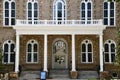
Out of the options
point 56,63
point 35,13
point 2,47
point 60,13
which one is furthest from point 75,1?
point 2,47

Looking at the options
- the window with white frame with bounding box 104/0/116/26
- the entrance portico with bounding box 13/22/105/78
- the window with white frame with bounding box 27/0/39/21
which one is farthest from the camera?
the window with white frame with bounding box 27/0/39/21

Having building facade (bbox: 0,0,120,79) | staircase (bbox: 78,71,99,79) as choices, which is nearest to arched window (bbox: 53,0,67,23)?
building facade (bbox: 0,0,120,79)

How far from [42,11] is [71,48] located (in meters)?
5.30

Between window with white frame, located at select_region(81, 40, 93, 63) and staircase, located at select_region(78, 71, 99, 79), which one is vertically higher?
window with white frame, located at select_region(81, 40, 93, 63)

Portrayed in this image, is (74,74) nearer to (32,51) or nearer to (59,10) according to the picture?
(32,51)

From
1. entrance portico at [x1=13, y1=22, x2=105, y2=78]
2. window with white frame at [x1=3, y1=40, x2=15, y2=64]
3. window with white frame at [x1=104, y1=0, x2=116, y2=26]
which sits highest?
window with white frame at [x1=104, y1=0, x2=116, y2=26]

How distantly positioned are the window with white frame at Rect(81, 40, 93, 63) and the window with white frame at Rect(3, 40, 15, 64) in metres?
7.72

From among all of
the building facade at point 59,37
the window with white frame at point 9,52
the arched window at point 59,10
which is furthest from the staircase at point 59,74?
the arched window at point 59,10

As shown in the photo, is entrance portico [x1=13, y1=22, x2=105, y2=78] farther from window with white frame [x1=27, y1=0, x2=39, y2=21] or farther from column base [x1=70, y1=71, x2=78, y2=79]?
window with white frame [x1=27, y1=0, x2=39, y2=21]

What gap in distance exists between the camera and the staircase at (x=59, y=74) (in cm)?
3501

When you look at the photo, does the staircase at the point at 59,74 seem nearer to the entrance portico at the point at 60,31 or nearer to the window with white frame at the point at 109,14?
the entrance portico at the point at 60,31

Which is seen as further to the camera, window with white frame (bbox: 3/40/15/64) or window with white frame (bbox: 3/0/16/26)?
window with white frame (bbox: 3/0/16/26)

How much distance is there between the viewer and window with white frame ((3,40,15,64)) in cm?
3775

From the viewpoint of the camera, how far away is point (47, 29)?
35.4 m
